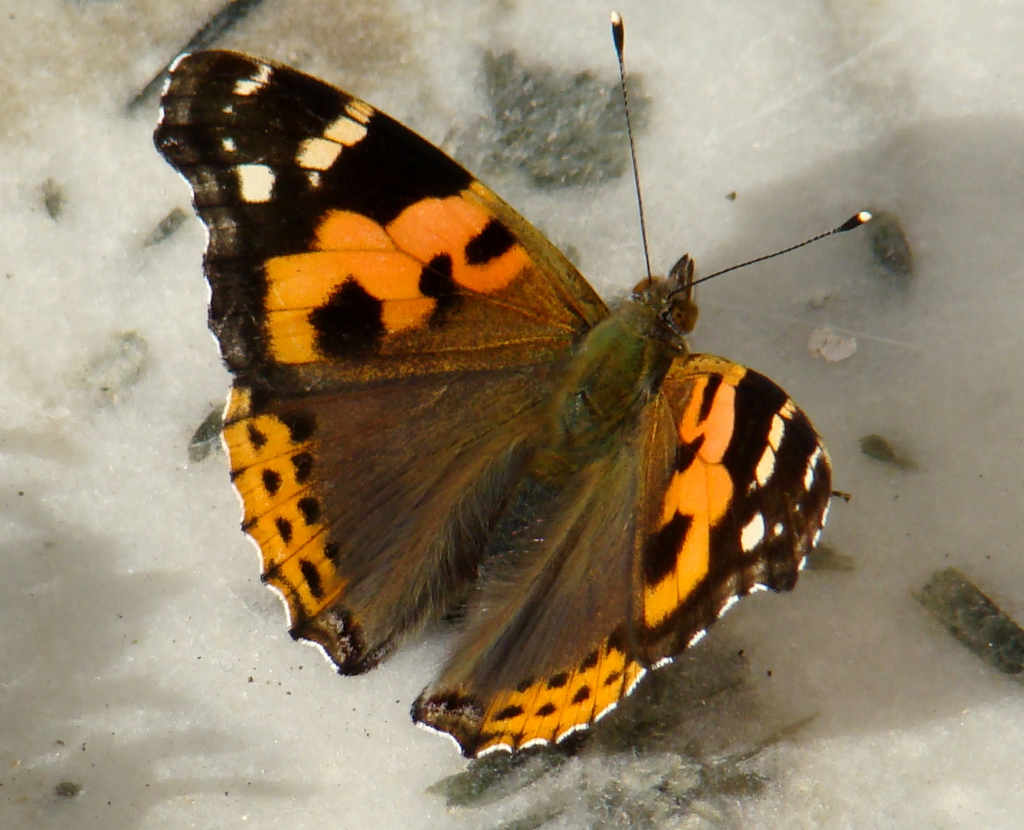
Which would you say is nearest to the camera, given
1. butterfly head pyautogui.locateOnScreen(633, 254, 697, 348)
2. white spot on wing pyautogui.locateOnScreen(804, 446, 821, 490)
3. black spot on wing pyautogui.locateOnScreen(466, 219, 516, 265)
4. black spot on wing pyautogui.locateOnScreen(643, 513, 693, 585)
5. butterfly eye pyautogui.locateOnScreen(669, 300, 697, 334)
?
white spot on wing pyautogui.locateOnScreen(804, 446, 821, 490)

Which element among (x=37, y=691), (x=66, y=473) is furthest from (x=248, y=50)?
(x=37, y=691)

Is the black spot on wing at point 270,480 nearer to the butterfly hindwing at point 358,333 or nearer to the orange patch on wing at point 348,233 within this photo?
the butterfly hindwing at point 358,333

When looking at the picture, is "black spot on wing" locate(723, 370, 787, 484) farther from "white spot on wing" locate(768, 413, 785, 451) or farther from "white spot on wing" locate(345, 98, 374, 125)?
"white spot on wing" locate(345, 98, 374, 125)

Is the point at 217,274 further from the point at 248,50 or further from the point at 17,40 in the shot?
the point at 17,40

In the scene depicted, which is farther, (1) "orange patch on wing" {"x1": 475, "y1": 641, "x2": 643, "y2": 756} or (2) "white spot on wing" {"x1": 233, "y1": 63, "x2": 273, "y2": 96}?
(1) "orange patch on wing" {"x1": 475, "y1": 641, "x2": 643, "y2": 756}

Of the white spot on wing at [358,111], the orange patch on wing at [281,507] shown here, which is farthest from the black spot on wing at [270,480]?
the white spot on wing at [358,111]

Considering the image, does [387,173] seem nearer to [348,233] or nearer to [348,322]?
[348,233]

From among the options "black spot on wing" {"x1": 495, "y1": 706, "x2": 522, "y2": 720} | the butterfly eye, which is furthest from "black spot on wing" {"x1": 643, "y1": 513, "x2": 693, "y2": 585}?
the butterfly eye
